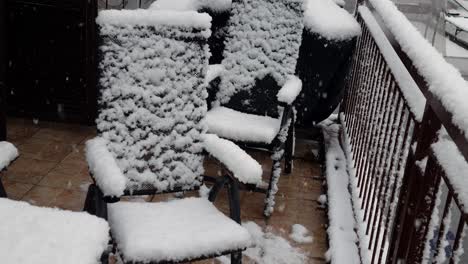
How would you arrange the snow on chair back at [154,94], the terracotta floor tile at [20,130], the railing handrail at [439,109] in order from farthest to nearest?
the terracotta floor tile at [20,130], the snow on chair back at [154,94], the railing handrail at [439,109]

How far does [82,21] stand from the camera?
4398mm

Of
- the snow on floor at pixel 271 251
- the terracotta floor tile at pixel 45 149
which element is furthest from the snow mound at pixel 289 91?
the terracotta floor tile at pixel 45 149

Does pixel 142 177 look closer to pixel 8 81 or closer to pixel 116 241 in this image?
pixel 116 241

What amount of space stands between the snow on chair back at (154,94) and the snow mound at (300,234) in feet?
2.98

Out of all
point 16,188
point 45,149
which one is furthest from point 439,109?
point 45,149

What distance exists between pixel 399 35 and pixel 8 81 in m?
Result: 3.27

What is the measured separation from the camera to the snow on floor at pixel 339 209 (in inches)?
124

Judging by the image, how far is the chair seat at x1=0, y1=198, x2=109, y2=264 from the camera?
64.4 inches

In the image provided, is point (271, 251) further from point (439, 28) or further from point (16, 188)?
point (439, 28)

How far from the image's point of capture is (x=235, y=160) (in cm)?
254

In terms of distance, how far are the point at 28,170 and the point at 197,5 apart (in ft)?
6.06

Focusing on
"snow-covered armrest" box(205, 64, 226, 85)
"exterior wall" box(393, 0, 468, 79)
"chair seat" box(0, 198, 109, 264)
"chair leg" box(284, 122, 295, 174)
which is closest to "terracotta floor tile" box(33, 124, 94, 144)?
"snow-covered armrest" box(205, 64, 226, 85)

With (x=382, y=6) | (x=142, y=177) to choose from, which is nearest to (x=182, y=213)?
(x=142, y=177)

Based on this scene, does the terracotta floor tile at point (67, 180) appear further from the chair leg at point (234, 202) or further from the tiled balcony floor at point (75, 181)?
the chair leg at point (234, 202)
